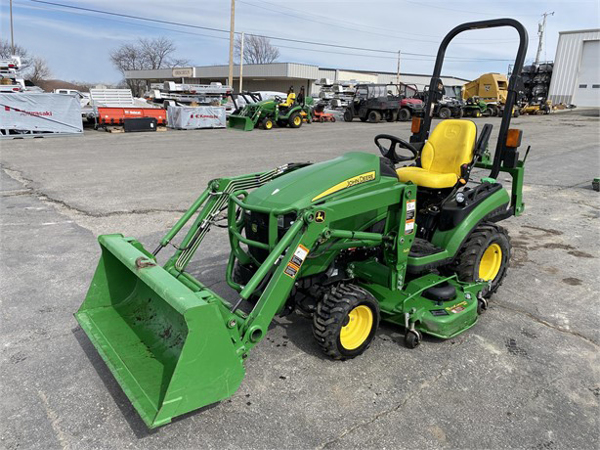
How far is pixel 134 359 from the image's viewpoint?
9.07 ft

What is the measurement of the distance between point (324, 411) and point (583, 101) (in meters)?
37.3

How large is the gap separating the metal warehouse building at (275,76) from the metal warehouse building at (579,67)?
16940mm

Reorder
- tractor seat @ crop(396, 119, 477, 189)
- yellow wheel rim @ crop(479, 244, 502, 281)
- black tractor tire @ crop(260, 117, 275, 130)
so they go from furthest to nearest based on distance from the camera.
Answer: black tractor tire @ crop(260, 117, 275, 130)
yellow wheel rim @ crop(479, 244, 502, 281)
tractor seat @ crop(396, 119, 477, 189)

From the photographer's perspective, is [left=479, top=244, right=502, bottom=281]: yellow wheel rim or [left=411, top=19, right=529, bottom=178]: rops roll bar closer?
[left=411, top=19, right=529, bottom=178]: rops roll bar

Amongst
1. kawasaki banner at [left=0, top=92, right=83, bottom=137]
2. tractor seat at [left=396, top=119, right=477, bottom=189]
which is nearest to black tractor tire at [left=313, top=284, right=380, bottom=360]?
tractor seat at [left=396, top=119, right=477, bottom=189]

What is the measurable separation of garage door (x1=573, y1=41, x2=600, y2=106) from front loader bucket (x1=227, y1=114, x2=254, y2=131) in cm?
2542

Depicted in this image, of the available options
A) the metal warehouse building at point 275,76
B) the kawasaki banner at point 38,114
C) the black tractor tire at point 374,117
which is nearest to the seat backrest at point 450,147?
the kawasaki banner at point 38,114

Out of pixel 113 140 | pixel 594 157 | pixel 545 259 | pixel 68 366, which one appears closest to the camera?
pixel 68 366

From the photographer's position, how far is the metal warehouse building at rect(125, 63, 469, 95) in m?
51.7

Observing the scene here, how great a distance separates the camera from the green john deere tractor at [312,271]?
2432 mm

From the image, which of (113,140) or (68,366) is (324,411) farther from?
(113,140)

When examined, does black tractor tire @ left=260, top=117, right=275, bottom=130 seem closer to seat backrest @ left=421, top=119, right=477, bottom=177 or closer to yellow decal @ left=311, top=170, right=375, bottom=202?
seat backrest @ left=421, top=119, right=477, bottom=177

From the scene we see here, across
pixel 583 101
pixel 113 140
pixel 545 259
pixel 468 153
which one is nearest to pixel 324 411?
pixel 468 153

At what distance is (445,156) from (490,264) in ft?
3.49
